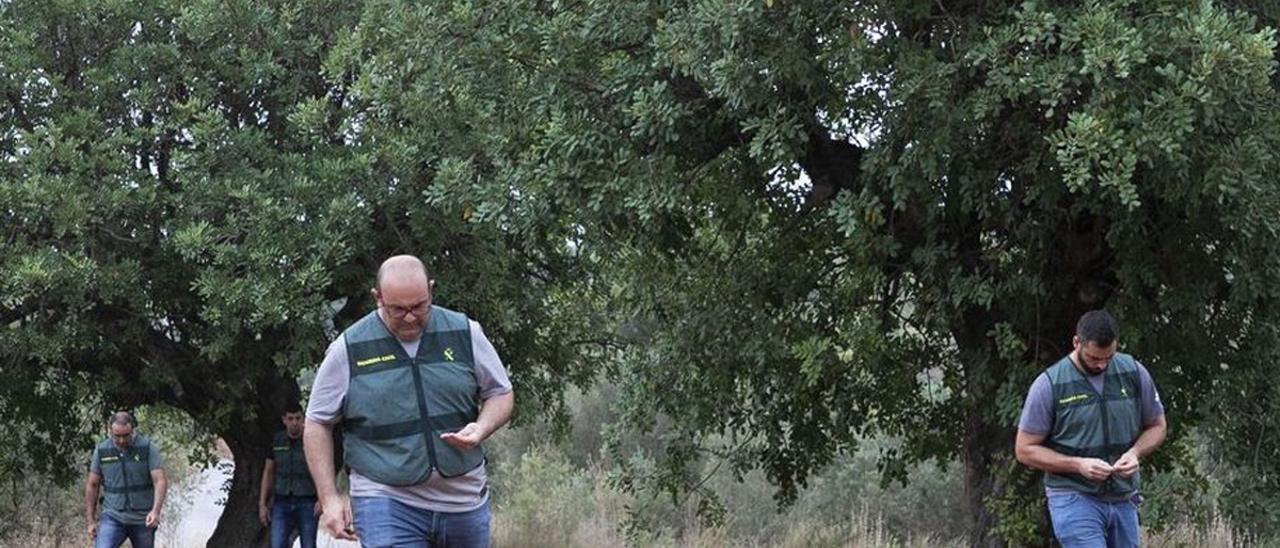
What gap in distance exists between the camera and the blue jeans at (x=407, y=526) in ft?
20.4

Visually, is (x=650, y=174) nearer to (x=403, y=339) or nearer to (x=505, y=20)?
(x=505, y=20)

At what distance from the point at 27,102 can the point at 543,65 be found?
6148 millimetres

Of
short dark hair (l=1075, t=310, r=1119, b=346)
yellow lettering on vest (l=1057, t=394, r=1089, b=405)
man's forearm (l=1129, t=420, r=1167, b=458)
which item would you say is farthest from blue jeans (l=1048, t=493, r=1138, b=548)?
short dark hair (l=1075, t=310, r=1119, b=346)

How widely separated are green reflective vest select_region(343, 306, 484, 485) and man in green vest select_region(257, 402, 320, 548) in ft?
28.9

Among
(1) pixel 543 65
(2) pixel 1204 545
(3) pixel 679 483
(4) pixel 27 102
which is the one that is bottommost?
(2) pixel 1204 545

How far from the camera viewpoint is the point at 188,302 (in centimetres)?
1570

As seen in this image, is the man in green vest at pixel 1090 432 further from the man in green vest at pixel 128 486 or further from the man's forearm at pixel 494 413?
the man in green vest at pixel 128 486

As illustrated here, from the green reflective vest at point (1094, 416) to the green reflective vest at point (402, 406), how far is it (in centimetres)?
291

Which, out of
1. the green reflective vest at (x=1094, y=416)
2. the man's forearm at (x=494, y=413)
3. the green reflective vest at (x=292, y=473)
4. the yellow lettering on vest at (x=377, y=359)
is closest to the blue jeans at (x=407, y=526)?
the man's forearm at (x=494, y=413)

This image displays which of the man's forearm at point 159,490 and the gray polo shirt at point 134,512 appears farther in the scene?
the gray polo shirt at point 134,512

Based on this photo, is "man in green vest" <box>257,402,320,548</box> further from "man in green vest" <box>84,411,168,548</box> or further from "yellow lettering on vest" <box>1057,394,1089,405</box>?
"yellow lettering on vest" <box>1057,394,1089,405</box>

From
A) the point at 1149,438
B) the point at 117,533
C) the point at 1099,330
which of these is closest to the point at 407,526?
the point at 1099,330

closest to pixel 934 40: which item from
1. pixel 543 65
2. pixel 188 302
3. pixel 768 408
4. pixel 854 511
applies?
pixel 543 65

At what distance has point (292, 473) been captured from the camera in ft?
48.9
